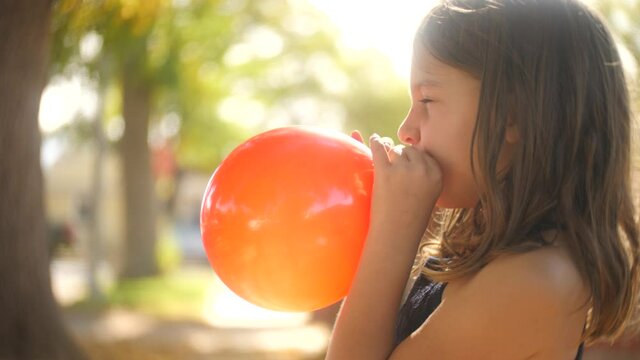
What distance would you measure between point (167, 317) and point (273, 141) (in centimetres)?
1273

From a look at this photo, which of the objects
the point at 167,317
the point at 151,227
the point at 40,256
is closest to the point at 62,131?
the point at 151,227

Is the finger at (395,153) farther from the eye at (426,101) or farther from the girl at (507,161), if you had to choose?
the eye at (426,101)

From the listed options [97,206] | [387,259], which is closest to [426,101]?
[387,259]

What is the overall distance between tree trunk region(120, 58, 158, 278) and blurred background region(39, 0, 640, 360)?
0.09 feet

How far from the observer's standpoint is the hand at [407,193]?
173 centimetres

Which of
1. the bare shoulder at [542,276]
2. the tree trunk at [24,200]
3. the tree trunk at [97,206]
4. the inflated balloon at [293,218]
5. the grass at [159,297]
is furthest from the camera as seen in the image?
the tree trunk at [97,206]

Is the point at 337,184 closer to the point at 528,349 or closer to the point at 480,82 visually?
the point at 480,82

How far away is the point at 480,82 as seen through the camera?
1708 millimetres

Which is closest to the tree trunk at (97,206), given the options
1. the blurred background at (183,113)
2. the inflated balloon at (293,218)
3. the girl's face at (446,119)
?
the blurred background at (183,113)

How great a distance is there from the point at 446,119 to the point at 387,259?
326mm

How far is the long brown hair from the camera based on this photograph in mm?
1691

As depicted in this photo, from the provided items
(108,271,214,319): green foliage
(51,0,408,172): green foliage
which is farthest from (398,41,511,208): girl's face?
(108,271,214,319): green foliage

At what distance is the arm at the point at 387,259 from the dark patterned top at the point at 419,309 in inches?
6.8

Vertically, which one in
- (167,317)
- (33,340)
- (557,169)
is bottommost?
(167,317)
